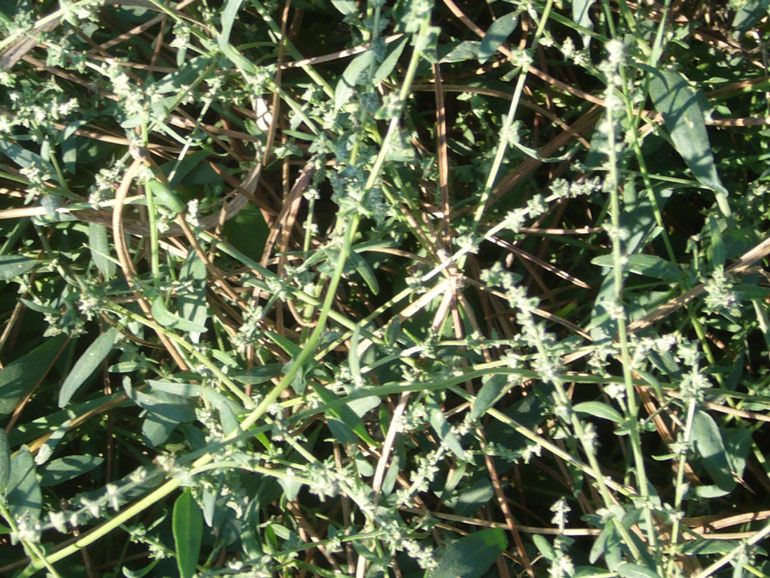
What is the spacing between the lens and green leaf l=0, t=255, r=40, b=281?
1.50 m

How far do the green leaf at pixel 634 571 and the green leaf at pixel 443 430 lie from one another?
1.04ft

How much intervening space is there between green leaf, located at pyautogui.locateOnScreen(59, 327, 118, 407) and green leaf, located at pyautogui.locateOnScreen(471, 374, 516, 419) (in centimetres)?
A: 71

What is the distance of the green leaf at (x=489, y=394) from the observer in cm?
129

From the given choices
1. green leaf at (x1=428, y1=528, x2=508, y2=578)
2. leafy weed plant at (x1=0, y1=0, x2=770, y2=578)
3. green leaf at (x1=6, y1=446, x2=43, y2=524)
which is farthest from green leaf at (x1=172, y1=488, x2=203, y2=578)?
green leaf at (x1=428, y1=528, x2=508, y2=578)

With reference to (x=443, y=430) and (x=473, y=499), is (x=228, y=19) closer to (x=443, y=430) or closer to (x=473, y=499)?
(x=443, y=430)

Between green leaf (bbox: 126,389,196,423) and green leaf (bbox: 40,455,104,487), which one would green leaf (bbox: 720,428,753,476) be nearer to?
green leaf (bbox: 126,389,196,423)

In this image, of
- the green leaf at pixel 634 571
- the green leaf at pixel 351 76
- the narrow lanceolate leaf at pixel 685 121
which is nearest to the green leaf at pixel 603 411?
the green leaf at pixel 634 571

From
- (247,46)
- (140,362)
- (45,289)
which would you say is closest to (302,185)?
(247,46)

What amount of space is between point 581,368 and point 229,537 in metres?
0.83

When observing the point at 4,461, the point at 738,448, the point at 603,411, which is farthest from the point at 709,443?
the point at 4,461

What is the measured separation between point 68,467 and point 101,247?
464 millimetres

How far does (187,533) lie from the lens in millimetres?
1271

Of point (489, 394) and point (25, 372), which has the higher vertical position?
point (489, 394)

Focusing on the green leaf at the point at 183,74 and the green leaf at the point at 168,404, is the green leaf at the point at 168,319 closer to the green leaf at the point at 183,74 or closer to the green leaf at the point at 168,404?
the green leaf at the point at 168,404
